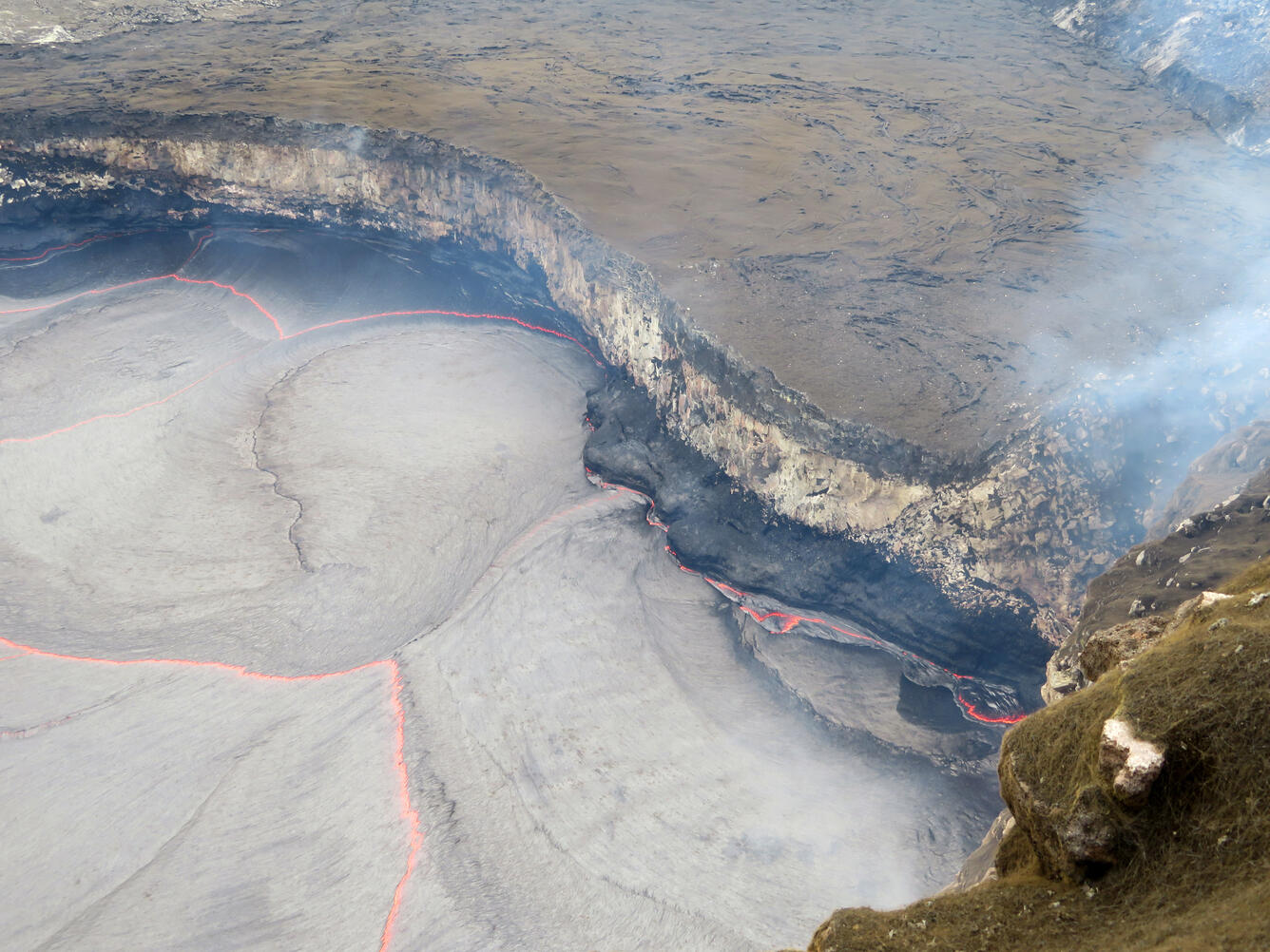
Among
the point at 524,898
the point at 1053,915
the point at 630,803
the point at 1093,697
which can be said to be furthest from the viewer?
the point at 630,803

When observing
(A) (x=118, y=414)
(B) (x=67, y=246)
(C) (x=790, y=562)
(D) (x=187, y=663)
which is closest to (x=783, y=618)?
(C) (x=790, y=562)

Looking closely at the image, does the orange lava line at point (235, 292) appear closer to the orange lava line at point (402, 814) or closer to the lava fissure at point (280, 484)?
the lava fissure at point (280, 484)

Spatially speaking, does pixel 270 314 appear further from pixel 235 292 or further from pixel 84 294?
pixel 84 294

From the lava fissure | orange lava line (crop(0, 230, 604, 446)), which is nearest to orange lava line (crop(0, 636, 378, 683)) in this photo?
the lava fissure

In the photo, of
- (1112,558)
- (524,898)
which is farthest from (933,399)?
(524,898)

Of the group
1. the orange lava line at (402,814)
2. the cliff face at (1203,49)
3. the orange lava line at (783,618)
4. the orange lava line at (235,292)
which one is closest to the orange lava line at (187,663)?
the orange lava line at (402,814)

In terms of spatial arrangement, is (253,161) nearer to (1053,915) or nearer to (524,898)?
(524,898)
